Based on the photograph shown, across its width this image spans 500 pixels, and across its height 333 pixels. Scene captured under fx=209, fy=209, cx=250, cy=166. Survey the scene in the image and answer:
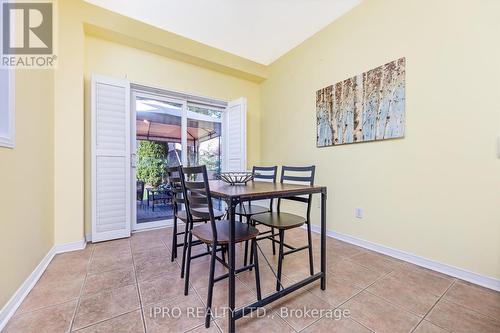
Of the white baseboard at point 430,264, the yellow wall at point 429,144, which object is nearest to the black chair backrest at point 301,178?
the yellow wall at point 429,144

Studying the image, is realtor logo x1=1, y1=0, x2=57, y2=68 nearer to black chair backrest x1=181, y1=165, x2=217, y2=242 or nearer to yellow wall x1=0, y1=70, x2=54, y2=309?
yellow wall x1=0, y1=70, x2=54, y2=309

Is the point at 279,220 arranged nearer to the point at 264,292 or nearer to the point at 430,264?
the point at 264,292

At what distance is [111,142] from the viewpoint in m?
2.65

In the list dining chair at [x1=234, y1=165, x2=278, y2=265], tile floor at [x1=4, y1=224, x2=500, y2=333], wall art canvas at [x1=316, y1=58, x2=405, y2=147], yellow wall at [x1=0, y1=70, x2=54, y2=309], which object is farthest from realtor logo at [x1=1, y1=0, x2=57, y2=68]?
wall art canvas at [x1=316, y1=58, x2=405, y2=147]

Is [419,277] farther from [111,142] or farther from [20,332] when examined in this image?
[111,142]

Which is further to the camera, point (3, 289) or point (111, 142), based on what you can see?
point (111, 142)

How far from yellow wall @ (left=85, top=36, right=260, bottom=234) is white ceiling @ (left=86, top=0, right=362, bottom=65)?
44 centimetres

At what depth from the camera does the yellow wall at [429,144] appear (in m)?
1.66

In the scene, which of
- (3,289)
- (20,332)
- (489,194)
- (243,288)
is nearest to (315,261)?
(243,288)

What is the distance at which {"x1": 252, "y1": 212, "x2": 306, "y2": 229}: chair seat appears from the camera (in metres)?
1.68

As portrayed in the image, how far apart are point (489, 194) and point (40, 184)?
3.79m

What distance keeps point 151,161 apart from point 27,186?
5.46 ft

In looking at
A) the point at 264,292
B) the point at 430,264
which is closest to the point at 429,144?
the point at 430,264

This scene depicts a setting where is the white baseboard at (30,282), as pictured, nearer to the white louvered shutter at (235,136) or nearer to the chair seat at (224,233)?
the chair seat at (224,233)
